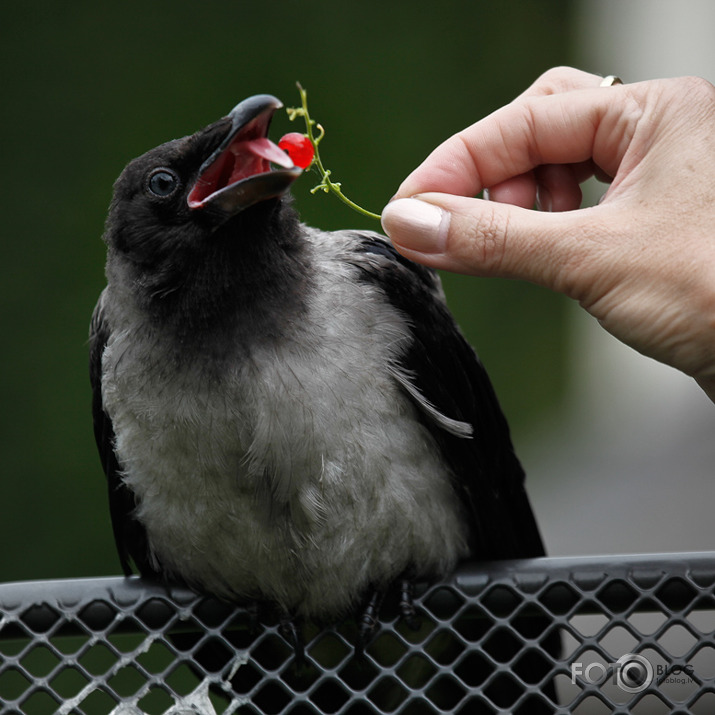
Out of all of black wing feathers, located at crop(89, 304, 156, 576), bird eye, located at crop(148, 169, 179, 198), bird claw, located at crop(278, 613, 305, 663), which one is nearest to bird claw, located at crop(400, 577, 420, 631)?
bird claw, located at crop(278, 613, 305, 663)

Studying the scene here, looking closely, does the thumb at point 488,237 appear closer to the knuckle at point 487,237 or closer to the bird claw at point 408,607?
the knuckle at point 487,237

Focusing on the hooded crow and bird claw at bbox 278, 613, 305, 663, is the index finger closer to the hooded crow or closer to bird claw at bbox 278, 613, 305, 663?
the hooded crow

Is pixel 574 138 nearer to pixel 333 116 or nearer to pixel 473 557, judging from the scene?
pixel 473 557

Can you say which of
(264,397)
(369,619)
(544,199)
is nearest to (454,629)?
(369,619)

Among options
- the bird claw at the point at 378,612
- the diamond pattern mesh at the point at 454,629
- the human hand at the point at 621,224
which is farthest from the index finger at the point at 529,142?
the bird claw at the point at 378,612

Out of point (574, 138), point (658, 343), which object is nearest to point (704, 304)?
point (658, 343)

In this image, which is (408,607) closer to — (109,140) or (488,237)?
(488,237)
